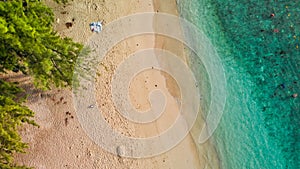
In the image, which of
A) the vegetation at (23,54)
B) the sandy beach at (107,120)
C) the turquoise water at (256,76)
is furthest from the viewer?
the turquoise water at (256,76)

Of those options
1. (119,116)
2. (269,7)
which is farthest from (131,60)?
(269,7)

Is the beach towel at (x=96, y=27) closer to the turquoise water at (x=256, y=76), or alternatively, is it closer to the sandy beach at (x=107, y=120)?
the sandy beach at (x=107, y=120)

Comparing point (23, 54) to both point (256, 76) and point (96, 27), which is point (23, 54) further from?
point (256, 76)

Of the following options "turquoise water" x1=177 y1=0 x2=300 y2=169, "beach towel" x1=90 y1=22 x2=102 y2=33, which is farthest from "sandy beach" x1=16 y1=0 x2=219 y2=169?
"turquoise water" x1=177 y1=0 x2=300 y2=169

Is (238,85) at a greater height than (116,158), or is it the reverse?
(238,85)

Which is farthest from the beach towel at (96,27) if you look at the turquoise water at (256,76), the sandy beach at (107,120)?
the turquoise water at (256,76)

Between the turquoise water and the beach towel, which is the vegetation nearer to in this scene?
the beach towel

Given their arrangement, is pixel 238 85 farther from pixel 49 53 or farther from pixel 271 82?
pixel 49 53
